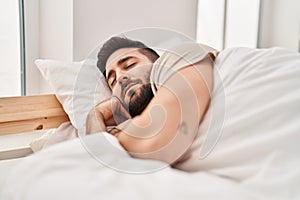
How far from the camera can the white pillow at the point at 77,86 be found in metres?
0.95

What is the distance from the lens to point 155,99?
0.77 m

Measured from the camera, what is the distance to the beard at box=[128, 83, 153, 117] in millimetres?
794

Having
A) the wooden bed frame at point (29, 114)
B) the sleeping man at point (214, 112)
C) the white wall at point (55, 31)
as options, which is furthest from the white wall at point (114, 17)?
the sleeping man at point (214, 112)

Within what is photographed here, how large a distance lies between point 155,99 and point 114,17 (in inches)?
28.9

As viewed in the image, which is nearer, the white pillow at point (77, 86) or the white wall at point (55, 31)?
the white pillow at point (77, 86)

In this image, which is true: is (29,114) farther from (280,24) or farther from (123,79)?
(280,24)

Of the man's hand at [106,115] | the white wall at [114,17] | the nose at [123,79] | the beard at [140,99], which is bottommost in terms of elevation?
the man's hand at [106,115]

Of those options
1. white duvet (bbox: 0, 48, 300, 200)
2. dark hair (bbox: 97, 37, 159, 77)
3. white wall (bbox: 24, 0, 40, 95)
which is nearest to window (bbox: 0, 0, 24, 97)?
white wall (bbox: 24, 0, 40, 95)

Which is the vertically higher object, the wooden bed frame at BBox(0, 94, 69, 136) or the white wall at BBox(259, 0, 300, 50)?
the white wall at BBox(259, 0, 300, 50)

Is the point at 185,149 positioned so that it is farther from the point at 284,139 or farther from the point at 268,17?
the point at 268,17

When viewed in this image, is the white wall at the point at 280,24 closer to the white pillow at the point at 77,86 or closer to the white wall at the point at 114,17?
the white wall at the point at 114,17

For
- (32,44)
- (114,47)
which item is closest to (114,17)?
(32,44)

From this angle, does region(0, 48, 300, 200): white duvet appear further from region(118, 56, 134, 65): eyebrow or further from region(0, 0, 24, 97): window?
region(0, 0, 24, 97): window

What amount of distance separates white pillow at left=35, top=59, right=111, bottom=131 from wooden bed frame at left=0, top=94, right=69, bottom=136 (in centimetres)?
5
